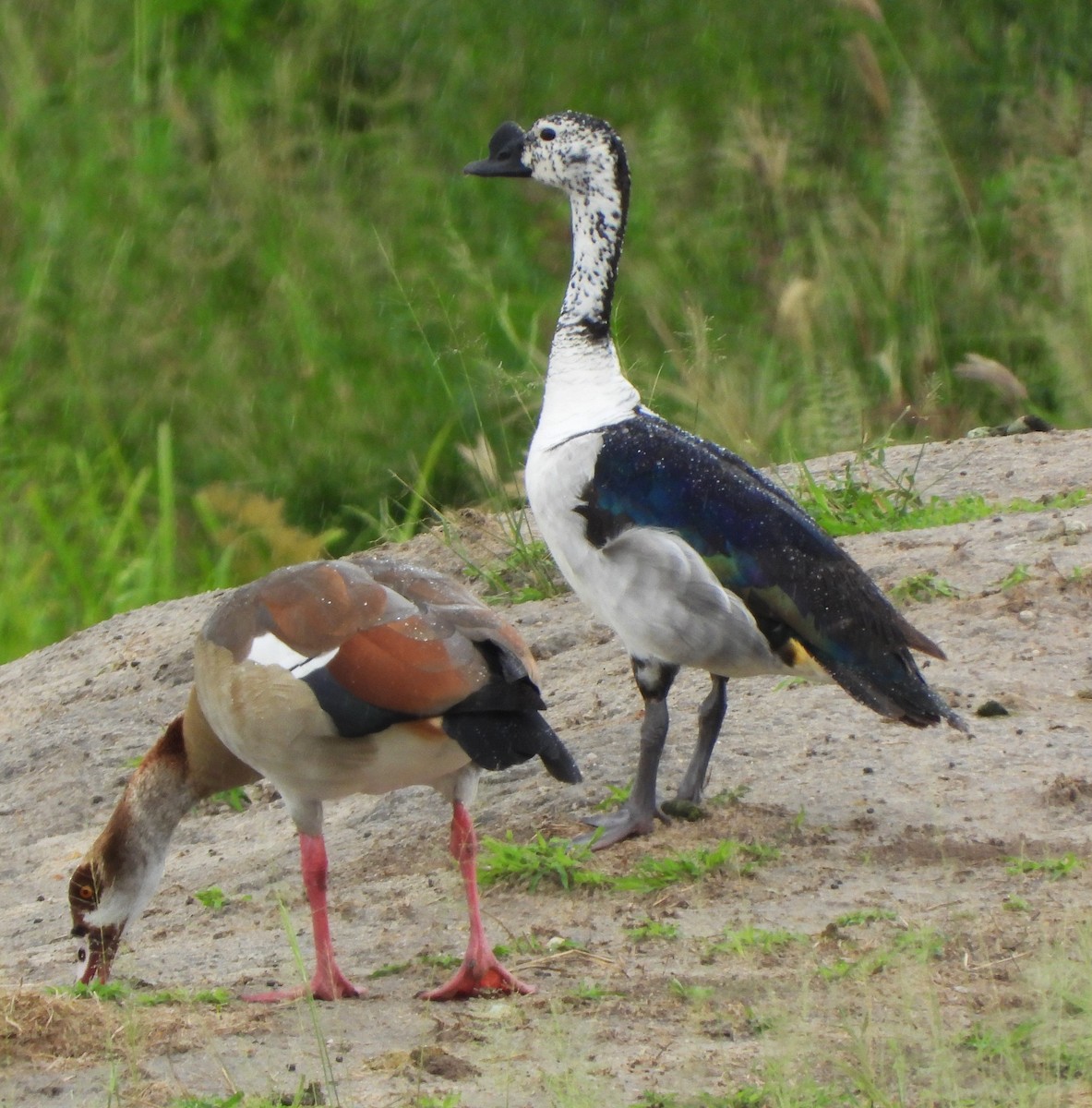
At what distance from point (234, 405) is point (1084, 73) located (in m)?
4.16

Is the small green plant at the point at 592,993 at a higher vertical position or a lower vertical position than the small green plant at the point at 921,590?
lower

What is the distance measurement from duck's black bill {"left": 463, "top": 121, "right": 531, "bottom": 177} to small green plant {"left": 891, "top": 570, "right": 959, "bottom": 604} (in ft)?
4.97

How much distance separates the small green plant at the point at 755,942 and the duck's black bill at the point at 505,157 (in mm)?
2415

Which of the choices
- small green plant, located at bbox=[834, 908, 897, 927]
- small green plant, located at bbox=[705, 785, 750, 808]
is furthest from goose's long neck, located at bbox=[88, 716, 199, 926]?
small green plant, located at bbox=[834, 908, 897, 927]

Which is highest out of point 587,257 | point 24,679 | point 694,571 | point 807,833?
point 587,257

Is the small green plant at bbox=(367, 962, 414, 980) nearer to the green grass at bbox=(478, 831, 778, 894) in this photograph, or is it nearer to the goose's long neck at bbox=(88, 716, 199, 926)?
the green grass at bbox=(478, 831, 778, 894)

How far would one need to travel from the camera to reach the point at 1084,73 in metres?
8.79

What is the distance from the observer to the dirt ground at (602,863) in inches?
123

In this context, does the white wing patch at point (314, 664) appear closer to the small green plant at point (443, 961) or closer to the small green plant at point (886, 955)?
the small green plant at point (443, 961)

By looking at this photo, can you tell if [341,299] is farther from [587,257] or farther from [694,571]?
[694,571]

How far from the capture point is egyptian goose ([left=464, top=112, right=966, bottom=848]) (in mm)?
4156

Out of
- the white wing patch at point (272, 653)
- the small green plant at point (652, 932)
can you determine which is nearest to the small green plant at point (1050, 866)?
the small green plant at point (652, 932)

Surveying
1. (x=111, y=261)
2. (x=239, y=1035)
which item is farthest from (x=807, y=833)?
(x=111, y=261)

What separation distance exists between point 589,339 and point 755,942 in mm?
1845
